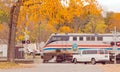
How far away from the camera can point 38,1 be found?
127 feet

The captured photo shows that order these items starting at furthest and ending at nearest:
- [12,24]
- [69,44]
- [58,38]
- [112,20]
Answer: [112,20] → [69,44] → [58,38] → [12,24]

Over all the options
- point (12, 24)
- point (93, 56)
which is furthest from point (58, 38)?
point (12, 24)

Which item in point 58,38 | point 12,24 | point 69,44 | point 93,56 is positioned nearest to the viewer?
point 12,24

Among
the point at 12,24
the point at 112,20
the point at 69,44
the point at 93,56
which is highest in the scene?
the point at 112,20

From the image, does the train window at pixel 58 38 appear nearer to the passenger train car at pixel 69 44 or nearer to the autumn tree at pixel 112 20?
the passenger train car at pixel 69 44

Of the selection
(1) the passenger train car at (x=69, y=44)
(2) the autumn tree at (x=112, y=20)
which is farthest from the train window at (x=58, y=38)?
(2) the autumn tree at (x=112, y=20)

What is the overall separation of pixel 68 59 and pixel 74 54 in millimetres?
3006

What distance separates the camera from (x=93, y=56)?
53.4 m

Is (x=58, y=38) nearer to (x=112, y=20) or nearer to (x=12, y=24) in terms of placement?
(x=12, y=24)

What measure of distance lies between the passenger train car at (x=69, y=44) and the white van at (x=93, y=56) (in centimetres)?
432

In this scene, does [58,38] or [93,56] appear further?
[58,38]

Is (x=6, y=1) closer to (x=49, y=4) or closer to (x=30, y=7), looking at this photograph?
(x=30, y=7)

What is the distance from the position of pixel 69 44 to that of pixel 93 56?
312 inches

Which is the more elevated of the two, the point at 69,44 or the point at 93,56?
the point at 69,44
